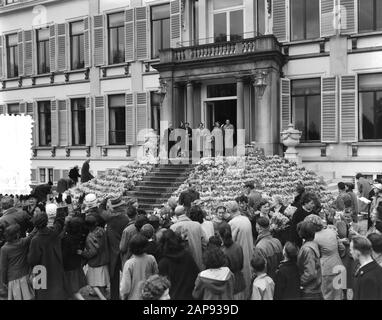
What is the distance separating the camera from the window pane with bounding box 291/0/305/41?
19562 mm

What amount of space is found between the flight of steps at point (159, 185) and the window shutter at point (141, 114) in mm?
5051

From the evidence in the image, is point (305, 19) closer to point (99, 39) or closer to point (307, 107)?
point (307, 107)

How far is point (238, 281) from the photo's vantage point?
6141mm

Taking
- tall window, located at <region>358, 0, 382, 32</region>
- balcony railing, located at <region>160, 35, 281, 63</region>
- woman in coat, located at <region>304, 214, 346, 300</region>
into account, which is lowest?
woman in coat, located at <region>304, 214, 346, 300</region>

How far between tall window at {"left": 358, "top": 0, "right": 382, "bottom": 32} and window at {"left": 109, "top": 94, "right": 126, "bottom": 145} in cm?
1179

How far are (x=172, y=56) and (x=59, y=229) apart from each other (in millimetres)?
14565

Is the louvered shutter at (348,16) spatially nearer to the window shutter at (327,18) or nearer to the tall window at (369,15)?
the tall window at (369,15)

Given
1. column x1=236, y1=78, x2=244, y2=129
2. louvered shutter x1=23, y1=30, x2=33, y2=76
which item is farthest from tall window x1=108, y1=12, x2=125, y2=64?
column x1=236, y1=78, x2=244, y2=129

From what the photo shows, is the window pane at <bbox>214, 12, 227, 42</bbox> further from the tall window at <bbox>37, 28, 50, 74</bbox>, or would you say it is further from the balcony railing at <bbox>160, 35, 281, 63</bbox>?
the tall window at <bbox>37, 28, 50, 74</bbox>

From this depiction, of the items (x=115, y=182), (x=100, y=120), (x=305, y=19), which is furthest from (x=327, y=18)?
(x=100, y=120)

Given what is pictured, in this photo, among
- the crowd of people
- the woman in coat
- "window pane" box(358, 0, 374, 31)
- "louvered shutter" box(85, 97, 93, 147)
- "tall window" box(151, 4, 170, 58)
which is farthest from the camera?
"louvered shutter" box(85, 97, 93, 147)

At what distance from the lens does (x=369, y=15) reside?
18234 millimetres

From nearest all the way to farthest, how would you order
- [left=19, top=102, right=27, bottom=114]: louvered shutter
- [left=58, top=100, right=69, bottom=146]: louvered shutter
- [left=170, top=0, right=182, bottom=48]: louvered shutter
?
1. [left=170, top=0, right=182, bottom=48]: louvered shutter
2. [left=58, top=100, right=69, bottom=146]: louvered shutter
3. [left=19, top=102, right=27, bottom=114]: louvered shutter

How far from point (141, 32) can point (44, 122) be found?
8205 millimetres
